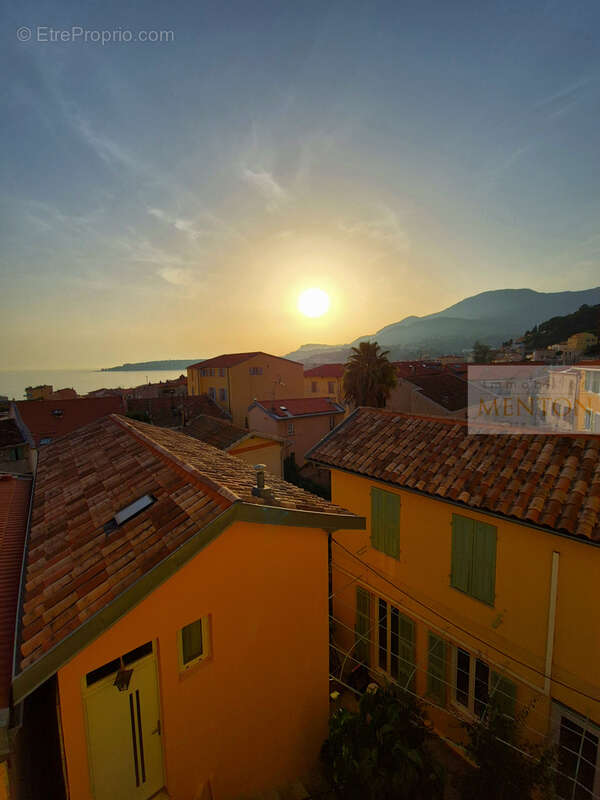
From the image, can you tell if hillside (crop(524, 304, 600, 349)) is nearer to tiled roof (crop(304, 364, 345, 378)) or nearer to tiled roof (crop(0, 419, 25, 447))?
tiled roof (crop(304, 364, 345, 378))

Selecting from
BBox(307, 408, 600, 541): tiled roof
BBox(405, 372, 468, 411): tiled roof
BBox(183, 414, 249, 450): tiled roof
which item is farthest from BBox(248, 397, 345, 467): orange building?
BBox(307, 408, 600, 541): tiled roof

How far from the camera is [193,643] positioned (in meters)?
4.37

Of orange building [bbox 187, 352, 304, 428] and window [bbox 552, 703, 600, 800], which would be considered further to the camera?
orange building [bbox 187, 352, 304, 428]

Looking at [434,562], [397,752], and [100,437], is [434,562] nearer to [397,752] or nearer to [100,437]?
[397,752]

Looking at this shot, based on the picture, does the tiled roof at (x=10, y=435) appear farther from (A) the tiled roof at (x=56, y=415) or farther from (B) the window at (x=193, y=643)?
(B) the window at (x=193, y=643)

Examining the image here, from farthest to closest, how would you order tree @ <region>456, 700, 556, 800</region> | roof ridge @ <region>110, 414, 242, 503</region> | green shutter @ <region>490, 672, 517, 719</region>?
green shutter @ <region>490, 672, 517, 719</region>
tree @ <region>456, 700, 556, 800</region>
roof ridge @ <region>110, 414, 242, 503</region>

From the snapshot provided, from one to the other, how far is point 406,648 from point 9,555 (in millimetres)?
8327

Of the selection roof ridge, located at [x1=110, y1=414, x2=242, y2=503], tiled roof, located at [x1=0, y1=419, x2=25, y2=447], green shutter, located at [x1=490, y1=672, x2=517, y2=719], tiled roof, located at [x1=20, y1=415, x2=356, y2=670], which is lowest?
green shutter, located at [x1=490, y1=672, x2=517, y2=719]

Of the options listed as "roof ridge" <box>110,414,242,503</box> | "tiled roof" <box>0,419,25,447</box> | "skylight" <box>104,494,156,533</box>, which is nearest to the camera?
"roof ridge" <box>110,414,242,503</box>

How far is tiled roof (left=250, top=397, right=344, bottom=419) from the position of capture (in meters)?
29.0

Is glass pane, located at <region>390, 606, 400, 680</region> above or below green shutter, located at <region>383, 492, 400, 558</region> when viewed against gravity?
below

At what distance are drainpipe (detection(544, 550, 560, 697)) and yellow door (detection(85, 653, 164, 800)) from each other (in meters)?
6.02

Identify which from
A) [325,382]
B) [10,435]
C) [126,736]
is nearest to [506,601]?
[126,736]

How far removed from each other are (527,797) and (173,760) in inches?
194
